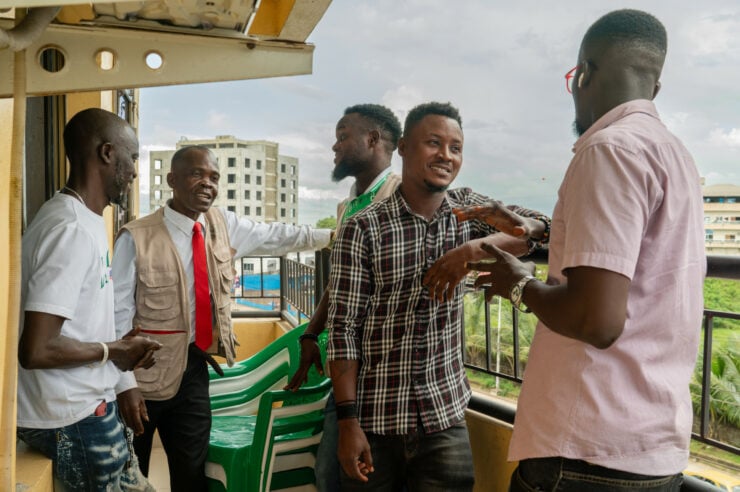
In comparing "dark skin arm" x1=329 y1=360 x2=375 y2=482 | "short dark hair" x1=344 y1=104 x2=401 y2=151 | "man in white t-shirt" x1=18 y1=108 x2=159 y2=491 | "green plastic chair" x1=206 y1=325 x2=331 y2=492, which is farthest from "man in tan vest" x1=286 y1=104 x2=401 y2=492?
"man in white t-shirt" x1=18 y1=108 x2=159 y2=491

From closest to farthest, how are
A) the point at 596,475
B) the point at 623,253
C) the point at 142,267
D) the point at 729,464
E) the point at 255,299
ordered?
1. the point at 623,253
2. the point at 596,475
3. the point at 142,267
4. the point at 255,299
5. the point at 729,464

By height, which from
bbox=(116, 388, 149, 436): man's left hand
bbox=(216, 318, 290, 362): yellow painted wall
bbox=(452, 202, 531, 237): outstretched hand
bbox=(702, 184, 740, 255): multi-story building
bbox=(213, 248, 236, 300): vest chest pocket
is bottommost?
bbox=(216, 318, 290, 362): yellow painted wall

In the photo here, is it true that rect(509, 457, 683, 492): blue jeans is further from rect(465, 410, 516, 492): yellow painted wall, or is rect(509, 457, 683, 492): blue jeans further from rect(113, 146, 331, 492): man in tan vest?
rect(113, 146, 331, 492): man in tan vest

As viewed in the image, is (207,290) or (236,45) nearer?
(236,45)

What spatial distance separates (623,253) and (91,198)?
1441mm

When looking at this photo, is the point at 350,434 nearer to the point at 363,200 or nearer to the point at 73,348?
the point at 73,348

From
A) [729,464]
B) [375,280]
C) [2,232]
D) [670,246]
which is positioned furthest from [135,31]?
[729,464]

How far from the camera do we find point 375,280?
5.99ft

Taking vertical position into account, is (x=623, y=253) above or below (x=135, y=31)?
below

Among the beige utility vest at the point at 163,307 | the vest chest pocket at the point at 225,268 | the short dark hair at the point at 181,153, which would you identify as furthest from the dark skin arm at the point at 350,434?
the short dark hair at the point at 181,153

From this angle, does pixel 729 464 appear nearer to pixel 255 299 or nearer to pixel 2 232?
pixel 255 299

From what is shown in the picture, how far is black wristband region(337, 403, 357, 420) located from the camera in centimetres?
178

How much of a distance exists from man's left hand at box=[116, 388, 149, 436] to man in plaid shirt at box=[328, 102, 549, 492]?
25.0 inches

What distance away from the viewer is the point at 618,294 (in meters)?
1.04
